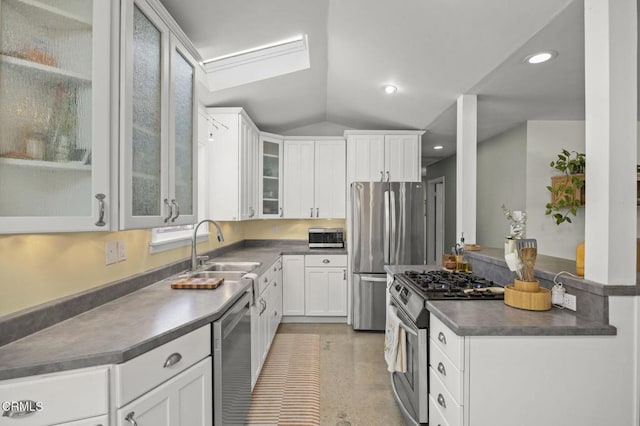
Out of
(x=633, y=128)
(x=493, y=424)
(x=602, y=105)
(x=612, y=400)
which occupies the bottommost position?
(x=493, y=424)

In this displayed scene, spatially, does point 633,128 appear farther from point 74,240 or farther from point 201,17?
point 74,240

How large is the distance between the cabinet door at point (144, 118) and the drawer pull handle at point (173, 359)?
56 cm

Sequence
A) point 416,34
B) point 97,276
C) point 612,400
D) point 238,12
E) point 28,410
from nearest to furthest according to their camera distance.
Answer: point 28,410 → point 612,400 → point 97,276 → point 238,12 → point 416,34

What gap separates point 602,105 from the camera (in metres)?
1.40

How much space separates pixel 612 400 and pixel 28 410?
214 cm

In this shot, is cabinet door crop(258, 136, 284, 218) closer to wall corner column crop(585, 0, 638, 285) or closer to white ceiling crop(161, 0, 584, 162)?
white ceiling crop(161, 0, 584, 162)

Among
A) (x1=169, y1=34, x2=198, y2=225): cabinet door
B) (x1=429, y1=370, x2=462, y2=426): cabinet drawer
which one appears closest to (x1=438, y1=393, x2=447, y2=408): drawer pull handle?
(x1=429, y1=370, x2=462, y2=426): cabinet drawer

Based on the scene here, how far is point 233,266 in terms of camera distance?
285 cm

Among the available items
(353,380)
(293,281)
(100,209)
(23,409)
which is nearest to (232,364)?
(23,409)

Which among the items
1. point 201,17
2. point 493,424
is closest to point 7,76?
point 201,17

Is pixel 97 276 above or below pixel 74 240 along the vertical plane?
below

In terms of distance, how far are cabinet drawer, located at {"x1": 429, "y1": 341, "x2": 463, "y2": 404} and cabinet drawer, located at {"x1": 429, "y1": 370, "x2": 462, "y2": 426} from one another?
0.09ft

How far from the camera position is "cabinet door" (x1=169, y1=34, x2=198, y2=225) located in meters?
1.79

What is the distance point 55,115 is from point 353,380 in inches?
104
